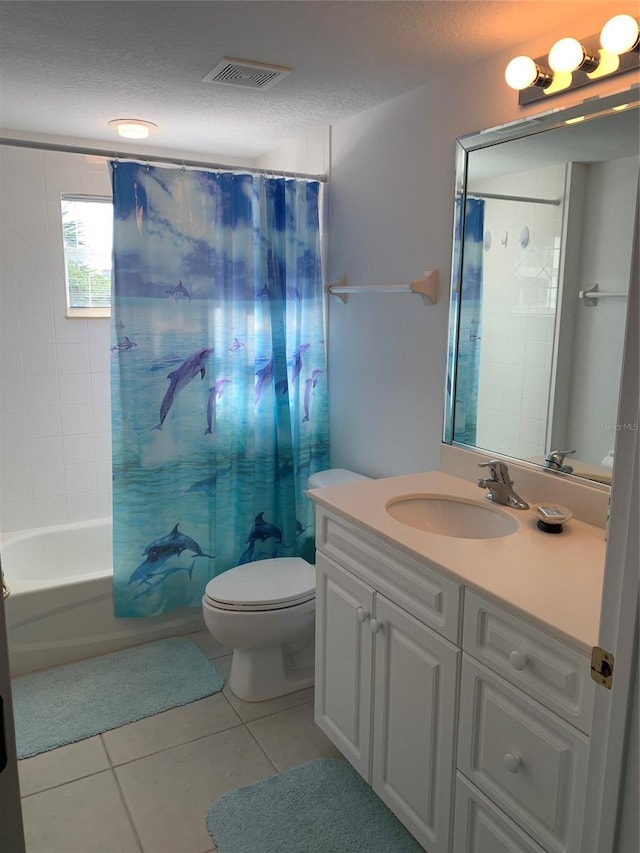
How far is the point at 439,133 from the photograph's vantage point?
89.4 inches

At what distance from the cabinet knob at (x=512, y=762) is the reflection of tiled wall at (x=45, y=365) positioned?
109 inches

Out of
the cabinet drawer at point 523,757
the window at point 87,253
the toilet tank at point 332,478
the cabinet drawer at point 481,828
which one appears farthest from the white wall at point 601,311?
the window at point 87,253

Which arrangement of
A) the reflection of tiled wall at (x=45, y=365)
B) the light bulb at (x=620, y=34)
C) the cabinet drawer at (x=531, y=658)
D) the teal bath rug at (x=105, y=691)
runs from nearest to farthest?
1. the cabinet drawer at (x=531, y=658)
2. the light bulb at (x=620, y=34)
3. the teal bath rug at (x=105, y=691)
4. the reflection of tiled wall at (x=45, y=365)

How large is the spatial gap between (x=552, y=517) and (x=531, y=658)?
1.57 feet

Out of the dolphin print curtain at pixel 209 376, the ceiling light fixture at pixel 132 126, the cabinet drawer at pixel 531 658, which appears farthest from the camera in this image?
the ceiling light fixture at pixel 132 126

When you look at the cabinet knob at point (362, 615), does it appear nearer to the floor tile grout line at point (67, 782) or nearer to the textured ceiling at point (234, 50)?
the floor tile grout line at point (67, 782)

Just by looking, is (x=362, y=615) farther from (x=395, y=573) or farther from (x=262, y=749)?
(x=262, y=749)

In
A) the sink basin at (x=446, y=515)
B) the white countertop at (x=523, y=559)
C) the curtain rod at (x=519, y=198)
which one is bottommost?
the sink basin at (x=446, y=515)

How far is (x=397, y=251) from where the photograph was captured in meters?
2.56

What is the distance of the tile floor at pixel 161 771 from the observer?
188 cm

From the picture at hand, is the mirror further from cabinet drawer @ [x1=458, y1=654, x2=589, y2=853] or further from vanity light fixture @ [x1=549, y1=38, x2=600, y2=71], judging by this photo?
cabinet drawer @ [x1=458, y1=654, x2=589, y2=853]

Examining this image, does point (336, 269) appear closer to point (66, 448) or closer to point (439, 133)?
point (439, 133)

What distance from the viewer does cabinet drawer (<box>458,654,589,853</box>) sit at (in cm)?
123

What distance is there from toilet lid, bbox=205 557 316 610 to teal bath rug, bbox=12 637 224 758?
426mm
